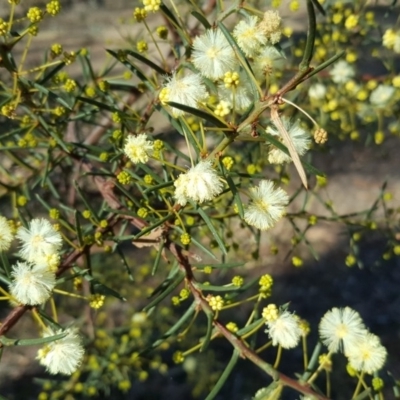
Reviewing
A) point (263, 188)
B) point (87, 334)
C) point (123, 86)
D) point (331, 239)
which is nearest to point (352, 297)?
point (331, 239)

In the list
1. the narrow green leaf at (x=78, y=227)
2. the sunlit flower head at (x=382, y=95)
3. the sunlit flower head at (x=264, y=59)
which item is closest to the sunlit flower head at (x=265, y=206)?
the sunlit flower head at (x=264, y=59)

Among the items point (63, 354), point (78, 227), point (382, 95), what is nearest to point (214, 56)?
point (78, 227)

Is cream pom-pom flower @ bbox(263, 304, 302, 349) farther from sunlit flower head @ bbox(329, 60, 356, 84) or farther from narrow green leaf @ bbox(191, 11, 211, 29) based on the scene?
sunlit flower head @ bbox(329, 60, 356, 84)

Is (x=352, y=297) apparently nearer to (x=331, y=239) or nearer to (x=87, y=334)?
(x=331, y=239)

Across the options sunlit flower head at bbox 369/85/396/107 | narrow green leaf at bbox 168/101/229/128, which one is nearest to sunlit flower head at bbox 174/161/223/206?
narrow green leaf at bbox 168/101/229/128

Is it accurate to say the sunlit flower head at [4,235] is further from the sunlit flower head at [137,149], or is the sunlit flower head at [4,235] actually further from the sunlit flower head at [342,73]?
the sunlit flower head at [342,73]

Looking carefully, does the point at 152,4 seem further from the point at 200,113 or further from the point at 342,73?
the point at 342,73
